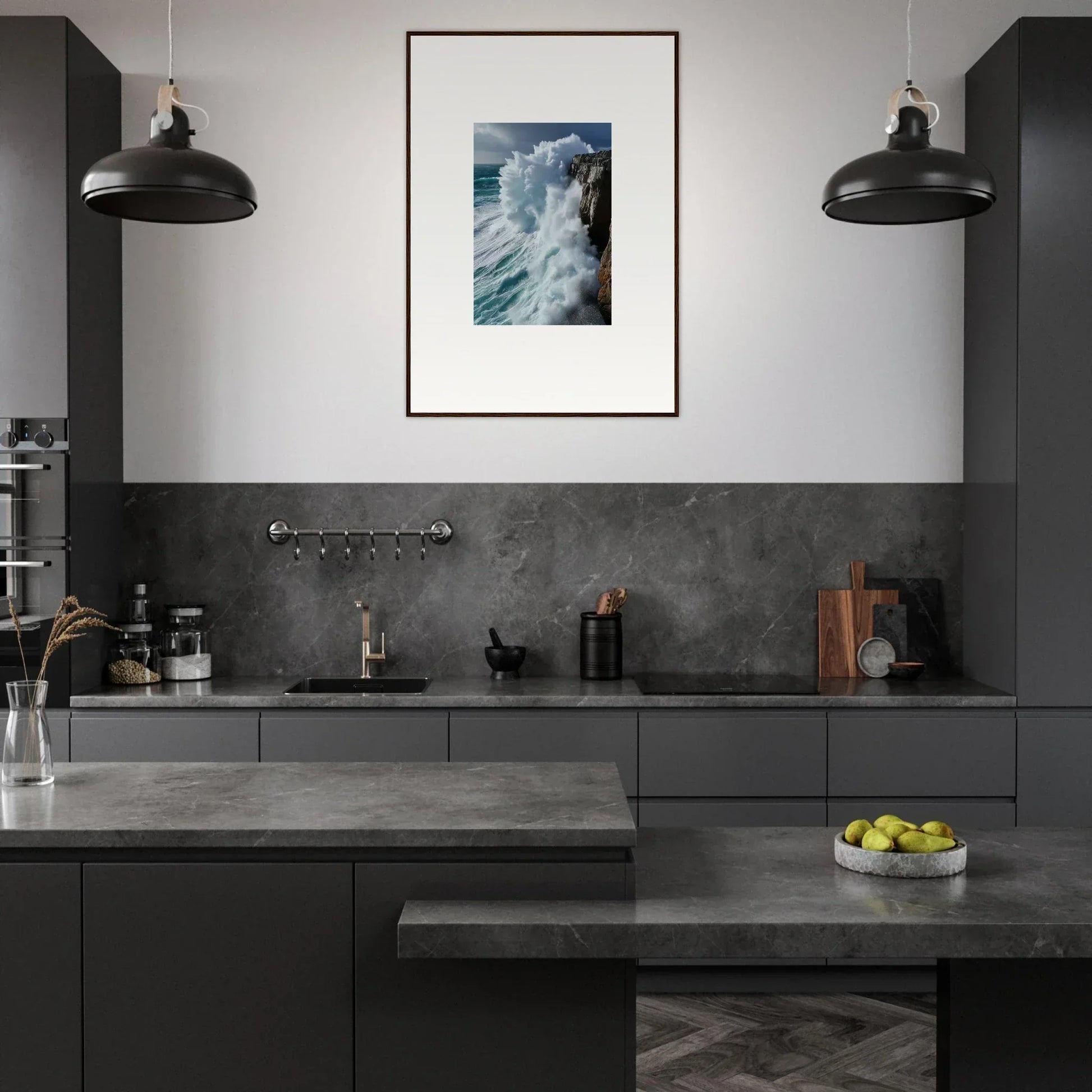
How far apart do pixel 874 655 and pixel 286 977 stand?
3025 mm

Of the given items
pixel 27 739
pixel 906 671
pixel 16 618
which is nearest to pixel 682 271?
pixel 906 671

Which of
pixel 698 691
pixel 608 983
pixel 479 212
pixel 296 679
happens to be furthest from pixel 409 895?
pixel 479 212

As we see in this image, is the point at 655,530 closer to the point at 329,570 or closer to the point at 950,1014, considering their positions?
the point at 329,570

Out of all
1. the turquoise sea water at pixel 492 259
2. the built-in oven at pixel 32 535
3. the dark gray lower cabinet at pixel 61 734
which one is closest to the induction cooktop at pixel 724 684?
the turquoise sea water at pixel 492 259

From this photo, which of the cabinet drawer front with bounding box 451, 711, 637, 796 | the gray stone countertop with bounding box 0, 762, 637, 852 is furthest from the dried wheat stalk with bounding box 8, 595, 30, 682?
the cabinet drawer front with bounding box 451, 711, 637, 796

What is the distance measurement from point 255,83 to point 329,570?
2028 mm

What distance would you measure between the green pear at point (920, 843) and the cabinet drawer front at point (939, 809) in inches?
70.4

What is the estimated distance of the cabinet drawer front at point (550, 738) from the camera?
3.90 meters

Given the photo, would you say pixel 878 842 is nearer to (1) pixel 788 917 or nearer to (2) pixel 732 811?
(1) pixel 788 917

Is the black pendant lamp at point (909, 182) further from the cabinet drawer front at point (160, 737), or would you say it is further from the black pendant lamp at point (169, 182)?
the cabinet drawer front at point (160, 737)

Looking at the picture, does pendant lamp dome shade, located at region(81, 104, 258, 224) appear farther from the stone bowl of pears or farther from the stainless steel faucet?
the stainless steel faucet

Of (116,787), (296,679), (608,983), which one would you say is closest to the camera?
(608,983)

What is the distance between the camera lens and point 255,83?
15.0 feet

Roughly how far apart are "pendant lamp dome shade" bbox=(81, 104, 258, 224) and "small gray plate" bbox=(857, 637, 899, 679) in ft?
9.84
